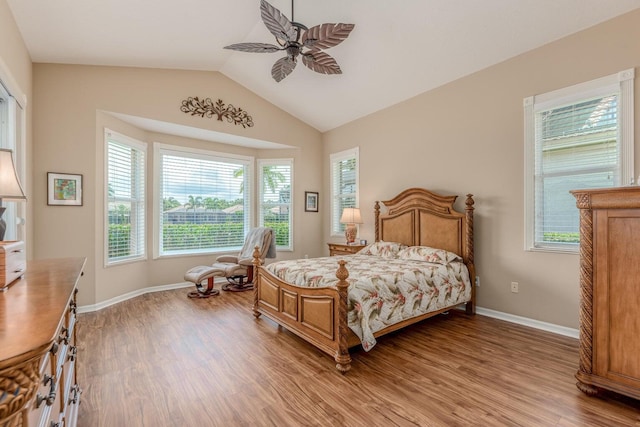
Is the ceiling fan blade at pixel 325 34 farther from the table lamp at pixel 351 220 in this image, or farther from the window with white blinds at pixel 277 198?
the window with white blinds at pixel 277 198

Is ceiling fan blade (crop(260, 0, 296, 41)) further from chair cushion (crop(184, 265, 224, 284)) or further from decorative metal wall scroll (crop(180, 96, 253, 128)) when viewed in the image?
chair cushion (crop(184, 265, 224, 284))

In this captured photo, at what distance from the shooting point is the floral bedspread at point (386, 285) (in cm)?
248

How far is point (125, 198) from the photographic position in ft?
14.5

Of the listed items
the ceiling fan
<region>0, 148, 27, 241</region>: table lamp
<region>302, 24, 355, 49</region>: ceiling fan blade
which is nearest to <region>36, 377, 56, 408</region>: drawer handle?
<region>0, 148, 27, 241</region>: table lamp

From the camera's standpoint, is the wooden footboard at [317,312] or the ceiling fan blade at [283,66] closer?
the wooden footboard at [317,312]

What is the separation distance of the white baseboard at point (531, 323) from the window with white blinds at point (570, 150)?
2.62 feet

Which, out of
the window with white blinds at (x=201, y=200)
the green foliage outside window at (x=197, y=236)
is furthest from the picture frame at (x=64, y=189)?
the window with white blinds at (x=201, y=200)

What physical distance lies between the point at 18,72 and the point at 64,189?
51.7 inches

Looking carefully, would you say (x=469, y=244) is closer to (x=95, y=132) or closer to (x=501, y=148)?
(x=501, y=148)

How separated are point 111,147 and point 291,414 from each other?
165 inches

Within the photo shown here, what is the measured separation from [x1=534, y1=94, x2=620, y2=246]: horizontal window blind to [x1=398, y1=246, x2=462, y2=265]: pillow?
2.93 feet

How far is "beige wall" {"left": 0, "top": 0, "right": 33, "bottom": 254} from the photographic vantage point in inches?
100

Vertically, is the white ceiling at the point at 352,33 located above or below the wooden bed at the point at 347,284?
above

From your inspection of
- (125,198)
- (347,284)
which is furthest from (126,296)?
(347,284)
